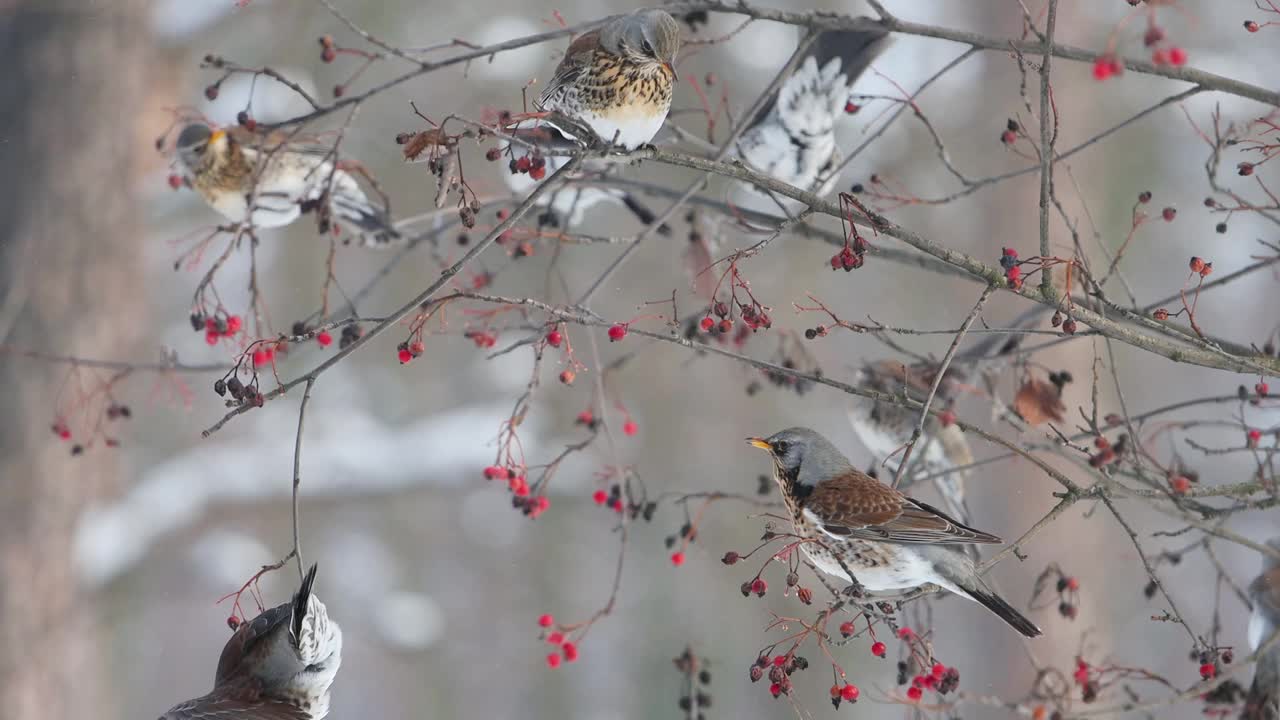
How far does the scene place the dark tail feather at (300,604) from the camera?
2064mm

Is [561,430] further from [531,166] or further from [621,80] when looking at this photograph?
[531,166]

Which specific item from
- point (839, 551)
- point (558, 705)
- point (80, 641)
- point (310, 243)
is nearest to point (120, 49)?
point (80, 641)

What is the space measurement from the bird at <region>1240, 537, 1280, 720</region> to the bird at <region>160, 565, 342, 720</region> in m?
1.63

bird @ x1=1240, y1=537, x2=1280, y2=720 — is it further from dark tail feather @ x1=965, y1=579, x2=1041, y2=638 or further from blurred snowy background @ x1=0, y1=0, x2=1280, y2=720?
blurred snowy background @ x1=0, y1=0, x2=1280, y2=720

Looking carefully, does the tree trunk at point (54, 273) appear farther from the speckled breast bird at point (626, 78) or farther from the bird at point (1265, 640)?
the bird at point (1265, 640)

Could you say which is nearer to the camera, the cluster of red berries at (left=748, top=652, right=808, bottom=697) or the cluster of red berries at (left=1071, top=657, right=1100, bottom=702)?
the cluster of red berries at (left=748, top=652, right=808, bottom=697)

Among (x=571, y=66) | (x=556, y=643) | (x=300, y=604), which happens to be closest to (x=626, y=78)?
(x=571, y=66)

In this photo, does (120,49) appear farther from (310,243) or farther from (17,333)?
(310,243)

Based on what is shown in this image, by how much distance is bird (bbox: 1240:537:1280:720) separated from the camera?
1761 millimetres

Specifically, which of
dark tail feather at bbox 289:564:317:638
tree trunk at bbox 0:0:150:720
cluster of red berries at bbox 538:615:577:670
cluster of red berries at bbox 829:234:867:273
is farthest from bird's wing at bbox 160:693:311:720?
tree trunk at bbox 0:0:150:720

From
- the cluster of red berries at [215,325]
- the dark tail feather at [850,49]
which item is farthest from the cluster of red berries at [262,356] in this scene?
the dark tail feather at [850,49]

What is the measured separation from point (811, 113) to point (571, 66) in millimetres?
843

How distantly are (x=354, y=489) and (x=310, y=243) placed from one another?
2.74 m

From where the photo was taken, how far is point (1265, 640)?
1.93 m
